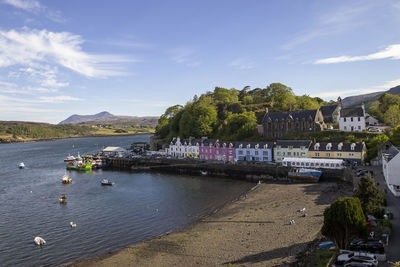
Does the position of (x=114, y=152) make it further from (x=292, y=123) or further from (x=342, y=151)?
(x=342, y=151)

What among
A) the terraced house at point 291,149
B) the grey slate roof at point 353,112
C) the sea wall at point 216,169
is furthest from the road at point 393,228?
the grey slate roof at point 353,112

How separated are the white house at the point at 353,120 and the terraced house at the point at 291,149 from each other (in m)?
11.5

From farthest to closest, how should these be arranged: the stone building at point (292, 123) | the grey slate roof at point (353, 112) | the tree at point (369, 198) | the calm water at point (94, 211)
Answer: the stone building at point (292, 123) → the grey slate roof at point (353, 112) → the calm water at point (94, 211) → the tree at point (369, 198)

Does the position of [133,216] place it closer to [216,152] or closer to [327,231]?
[327,231]

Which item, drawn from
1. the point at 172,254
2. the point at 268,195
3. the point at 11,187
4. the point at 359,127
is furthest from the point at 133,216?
the point at 359,127

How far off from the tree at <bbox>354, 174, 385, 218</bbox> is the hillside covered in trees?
160ft

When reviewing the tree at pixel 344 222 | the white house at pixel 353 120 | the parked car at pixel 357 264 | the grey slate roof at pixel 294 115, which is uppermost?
the grey slate roof at pixel 294 115

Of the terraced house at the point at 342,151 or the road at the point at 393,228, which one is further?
the terraced house at the point at 342,151

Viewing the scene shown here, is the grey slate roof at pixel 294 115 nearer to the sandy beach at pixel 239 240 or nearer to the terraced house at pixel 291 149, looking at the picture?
the terraced house at pixel 291 149

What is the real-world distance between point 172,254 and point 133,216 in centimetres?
1201

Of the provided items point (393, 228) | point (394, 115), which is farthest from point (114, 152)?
point (393, 228)

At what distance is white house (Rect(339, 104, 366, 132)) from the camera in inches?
2258

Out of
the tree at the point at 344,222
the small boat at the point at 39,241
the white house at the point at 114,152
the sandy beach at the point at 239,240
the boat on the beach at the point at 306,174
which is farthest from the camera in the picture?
the white house at the point at 114,152

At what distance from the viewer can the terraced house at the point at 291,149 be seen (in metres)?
53.2
